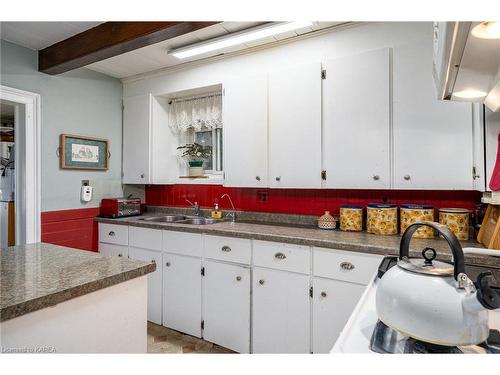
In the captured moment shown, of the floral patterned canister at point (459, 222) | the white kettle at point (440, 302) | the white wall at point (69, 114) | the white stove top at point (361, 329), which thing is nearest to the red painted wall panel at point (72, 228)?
the white wall at point (69, 114)

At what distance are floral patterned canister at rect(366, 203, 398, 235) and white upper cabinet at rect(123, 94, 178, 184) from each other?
2.15 m

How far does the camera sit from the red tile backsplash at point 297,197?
2117 mm

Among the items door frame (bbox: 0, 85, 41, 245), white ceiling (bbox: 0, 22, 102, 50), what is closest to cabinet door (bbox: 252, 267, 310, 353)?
door frame (bbox: 0, 85, 41, 245)

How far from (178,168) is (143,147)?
45 centimetres

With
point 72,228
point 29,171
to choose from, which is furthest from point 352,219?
point 29,171

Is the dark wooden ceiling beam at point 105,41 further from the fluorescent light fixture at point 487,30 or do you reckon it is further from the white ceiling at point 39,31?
the fluorescent light fixture at point 487,30

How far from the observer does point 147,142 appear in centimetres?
319

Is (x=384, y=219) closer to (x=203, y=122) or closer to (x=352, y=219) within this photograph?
(x=352, y=219)

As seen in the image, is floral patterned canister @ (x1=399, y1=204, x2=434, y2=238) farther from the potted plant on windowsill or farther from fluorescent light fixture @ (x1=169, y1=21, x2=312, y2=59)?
the potted plant on windowsill

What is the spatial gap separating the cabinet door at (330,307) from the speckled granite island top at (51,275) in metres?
1.11

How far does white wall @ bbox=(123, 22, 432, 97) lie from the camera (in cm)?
201

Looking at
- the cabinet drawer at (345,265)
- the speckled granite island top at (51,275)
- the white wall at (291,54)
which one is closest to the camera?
the speckled granite island top at (51,275)

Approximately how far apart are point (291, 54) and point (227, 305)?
1.99 m
